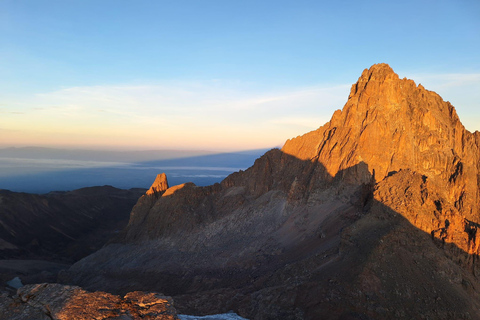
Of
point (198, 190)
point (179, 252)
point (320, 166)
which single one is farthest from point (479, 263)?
point (198, 190)

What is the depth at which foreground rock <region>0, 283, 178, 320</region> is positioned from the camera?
12461 mm

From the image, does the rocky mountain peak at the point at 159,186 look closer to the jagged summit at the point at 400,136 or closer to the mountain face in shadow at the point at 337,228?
the mountain face in shadow at the point at 337,228

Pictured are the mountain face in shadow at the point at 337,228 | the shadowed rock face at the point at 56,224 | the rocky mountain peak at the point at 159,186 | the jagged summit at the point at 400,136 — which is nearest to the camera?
the mountain face in shadow at the point at 337,228

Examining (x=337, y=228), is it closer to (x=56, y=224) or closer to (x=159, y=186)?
(x=159, y=186)

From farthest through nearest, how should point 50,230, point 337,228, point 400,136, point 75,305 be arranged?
point 50,230 → point 400,136 → point 337,228 → point 75,305

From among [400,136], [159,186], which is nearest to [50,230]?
[159,186]

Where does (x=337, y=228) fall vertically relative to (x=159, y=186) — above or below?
below

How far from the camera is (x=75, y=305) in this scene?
41.9 feet

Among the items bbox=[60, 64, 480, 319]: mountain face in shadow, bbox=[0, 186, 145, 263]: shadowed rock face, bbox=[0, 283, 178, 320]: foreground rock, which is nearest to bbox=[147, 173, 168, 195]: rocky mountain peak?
bbox=[60, 64, 480, 319]: mountain face in shadow

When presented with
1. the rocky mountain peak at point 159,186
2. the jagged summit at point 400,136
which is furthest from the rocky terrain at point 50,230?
the jagged summit at point 400,136

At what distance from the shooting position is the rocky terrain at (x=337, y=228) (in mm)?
23562

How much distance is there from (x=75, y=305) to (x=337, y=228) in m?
25.7

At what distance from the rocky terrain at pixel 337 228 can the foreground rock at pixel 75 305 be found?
12.0 metres

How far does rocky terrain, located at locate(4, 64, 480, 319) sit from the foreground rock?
39.4 feet
